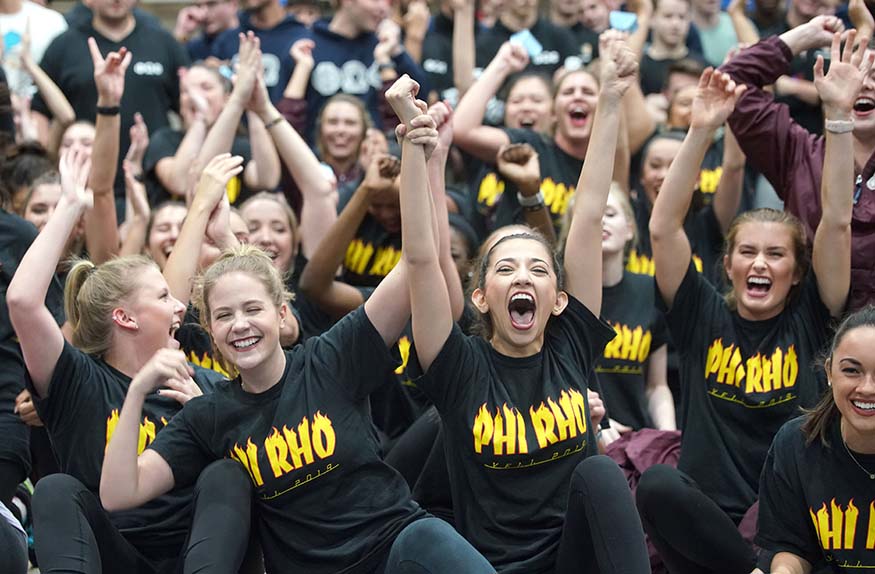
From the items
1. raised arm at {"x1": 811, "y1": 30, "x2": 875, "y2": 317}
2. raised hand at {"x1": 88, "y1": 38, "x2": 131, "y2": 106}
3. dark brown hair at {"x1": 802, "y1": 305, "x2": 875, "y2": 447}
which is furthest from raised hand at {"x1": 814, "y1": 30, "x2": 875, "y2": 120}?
raised hand at {"x1": 88, "y1": 38, "x2": 131, "y2": 106}

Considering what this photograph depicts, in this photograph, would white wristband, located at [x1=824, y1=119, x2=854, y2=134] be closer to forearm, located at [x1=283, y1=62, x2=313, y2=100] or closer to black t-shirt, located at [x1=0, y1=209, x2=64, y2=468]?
black t-shirt, located at [x1=0, y1=209, x2=64, y2=468]

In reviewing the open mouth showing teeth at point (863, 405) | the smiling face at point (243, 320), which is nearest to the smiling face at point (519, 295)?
the smiling face at point (243, 320)

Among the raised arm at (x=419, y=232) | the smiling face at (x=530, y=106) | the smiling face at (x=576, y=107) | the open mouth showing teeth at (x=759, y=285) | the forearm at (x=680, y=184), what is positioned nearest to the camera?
Answer: the raised arm at (x=419, y=232)

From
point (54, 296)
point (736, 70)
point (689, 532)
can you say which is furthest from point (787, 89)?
point (54, 296)

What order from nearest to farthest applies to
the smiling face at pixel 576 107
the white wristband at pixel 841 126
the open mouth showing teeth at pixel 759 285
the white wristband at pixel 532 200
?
the white wristband at pixel 841 126
the open mouth showing teeth at pixel 759 285
the white wristband at pixel 532 200
the smiling face at pixel 576 107

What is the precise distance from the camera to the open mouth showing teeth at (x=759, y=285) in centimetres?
355

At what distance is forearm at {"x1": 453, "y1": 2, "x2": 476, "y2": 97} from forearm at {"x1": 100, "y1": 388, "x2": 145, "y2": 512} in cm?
304

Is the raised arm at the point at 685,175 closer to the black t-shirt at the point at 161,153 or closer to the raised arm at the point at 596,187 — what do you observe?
the raised arm at the point at 596,187

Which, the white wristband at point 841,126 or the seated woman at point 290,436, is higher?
the white wristband at point 841,126

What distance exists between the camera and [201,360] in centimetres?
389

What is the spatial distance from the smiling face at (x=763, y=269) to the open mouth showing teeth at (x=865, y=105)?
437 millimetres

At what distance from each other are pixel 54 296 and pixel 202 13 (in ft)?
9.95

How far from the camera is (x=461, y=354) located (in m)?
3.12

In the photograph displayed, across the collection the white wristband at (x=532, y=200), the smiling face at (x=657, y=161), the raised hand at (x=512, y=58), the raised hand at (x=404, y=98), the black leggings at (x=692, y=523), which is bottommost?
the black leggings at (x=692, y=523)
